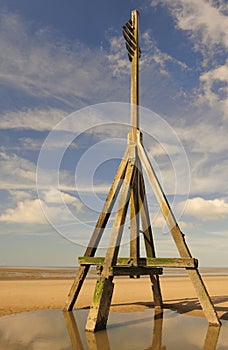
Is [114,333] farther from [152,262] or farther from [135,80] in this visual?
[135,80]

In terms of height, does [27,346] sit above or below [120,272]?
below

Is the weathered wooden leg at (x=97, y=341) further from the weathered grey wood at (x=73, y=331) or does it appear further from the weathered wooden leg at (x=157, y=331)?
the weathered wooden leg at (x=157, y=331)

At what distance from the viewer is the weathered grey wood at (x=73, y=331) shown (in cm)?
724

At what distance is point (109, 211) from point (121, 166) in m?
1.37

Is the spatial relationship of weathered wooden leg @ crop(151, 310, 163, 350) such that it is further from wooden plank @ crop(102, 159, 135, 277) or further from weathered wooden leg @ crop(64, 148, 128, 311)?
weathered wooden leg @ crop(64, 148, 128, 311)

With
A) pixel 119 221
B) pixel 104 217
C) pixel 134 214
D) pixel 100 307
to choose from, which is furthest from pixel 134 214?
pixel 100 307

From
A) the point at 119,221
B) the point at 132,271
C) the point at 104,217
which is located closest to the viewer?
the point at 119,221

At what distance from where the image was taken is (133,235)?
437 inches

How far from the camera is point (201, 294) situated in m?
9.45

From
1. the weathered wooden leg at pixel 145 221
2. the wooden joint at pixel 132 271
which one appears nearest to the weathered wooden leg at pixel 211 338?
the wooden joint at pixel 132 271

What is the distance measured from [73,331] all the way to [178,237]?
11.9ft

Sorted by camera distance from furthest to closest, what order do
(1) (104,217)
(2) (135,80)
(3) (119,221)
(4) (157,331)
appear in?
(2) (135,80) → (1) (104,217) → (3) (119,221) → (4) (157,331)

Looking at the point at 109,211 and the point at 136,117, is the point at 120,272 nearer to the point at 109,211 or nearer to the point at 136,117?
the point at 109,211

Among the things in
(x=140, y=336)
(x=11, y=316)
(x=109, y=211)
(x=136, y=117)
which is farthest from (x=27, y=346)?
(x=136, y=117)
